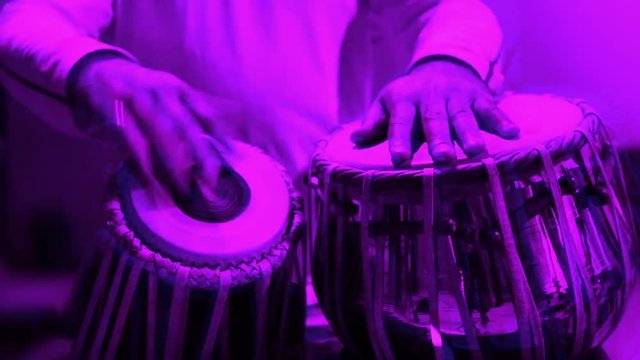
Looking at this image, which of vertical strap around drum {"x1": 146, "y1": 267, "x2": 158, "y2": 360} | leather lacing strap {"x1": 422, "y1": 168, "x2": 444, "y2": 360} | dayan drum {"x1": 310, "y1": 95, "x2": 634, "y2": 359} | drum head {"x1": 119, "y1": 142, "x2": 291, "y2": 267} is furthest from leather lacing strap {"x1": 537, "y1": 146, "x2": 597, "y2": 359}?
vertical strap around drum {"x1": 146, "y1": 267, "x2": 158, "y2": 360}

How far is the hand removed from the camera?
1.66 feet

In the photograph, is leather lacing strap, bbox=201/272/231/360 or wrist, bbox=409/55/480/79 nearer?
leather lacing strap, bbox=201/272/231/360

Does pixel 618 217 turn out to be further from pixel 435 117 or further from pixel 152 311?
pixel 152 311

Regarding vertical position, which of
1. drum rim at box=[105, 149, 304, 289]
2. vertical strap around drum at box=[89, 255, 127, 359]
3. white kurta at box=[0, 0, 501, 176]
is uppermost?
white kurta at box=[0, 0, 501, 176]

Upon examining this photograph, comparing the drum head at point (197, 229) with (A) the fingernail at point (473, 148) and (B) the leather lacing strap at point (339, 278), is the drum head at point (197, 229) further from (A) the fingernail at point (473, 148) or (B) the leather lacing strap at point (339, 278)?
(A) the fingernail at point (473, 148)

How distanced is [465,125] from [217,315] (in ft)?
0.95

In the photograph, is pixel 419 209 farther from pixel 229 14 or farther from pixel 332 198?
pixel 229 14

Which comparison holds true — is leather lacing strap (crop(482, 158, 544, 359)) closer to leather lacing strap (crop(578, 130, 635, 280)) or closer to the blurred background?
leather lacing strap (crop(578, 130, 635, 280))

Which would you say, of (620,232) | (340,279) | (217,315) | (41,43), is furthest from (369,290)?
(41,43)

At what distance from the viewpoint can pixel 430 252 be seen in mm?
510

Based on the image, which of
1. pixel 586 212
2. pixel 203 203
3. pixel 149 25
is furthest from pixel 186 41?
pixel 586 212

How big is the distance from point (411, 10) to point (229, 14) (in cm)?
29

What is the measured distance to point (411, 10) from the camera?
31.0 inches

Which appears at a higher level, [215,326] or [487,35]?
[487,35]
